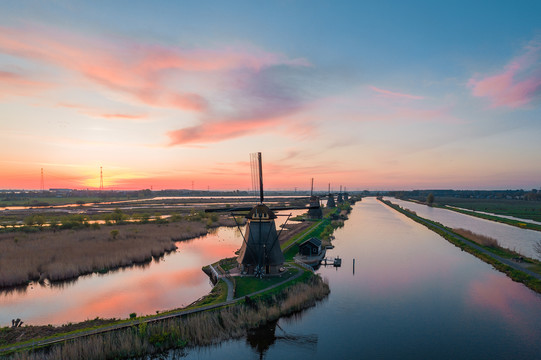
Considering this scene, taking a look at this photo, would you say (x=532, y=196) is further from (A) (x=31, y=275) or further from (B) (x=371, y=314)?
(A) (x=31, y=275)

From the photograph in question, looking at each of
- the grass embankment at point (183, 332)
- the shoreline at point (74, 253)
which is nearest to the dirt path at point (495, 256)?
the grass embankment at point (183, 332)

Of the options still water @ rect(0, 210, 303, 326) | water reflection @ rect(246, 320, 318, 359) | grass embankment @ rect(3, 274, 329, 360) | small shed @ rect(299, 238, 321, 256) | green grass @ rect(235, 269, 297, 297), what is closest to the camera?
grass embankment @ rect(3, 274, 329, 360)

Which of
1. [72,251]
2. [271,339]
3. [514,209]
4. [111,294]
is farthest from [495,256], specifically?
[514,209]

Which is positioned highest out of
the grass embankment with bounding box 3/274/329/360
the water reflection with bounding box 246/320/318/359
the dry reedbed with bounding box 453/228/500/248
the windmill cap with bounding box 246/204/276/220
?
the windmill cap with bounding box 246/204/276/220

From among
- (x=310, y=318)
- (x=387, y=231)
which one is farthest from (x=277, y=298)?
(x=387, y=231)

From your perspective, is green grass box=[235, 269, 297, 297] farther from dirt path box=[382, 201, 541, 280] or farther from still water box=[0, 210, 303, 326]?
dirt path box=[382, 201, 541, 280]

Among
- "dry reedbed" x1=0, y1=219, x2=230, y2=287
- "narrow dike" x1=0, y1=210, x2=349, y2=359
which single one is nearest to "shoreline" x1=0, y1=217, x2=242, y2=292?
"dry reedbed" x1=0, y1=219, x2=230, y2=287
